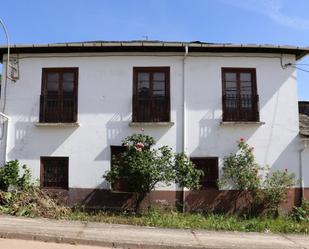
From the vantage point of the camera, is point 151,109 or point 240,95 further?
point 240,95

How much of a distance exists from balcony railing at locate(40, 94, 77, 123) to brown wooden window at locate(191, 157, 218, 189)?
4459 mm

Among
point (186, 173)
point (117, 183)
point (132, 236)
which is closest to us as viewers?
point (132, 236)

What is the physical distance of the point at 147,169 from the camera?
14398 mm

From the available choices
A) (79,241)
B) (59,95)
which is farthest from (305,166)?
(79,241)

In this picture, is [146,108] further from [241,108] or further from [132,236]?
[132,236]

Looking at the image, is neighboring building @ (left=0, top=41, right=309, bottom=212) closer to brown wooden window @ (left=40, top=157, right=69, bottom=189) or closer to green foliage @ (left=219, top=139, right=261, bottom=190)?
brown wooden window @ (left=40, top=157, right=69, bottom=189)

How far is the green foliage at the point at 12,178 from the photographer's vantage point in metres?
15.6

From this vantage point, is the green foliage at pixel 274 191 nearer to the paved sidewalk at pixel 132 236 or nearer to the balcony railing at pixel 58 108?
the paved sidewalk at pixel 132 236

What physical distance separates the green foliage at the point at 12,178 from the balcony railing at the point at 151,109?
422 cm

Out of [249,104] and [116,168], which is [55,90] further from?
[249,104]

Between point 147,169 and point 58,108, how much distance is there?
4.04 m

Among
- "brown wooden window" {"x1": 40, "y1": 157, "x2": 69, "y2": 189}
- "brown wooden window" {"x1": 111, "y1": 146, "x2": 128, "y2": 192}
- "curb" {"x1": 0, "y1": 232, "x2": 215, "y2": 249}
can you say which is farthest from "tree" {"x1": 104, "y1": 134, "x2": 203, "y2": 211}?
"curb" {"x1": 0, "y1": 232, "x2": 215, "y2": 249}

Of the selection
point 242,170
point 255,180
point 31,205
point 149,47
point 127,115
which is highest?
point 149,47

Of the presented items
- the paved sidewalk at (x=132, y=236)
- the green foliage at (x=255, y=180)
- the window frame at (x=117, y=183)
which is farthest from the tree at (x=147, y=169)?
the paved sidewalk at (x=132, y=236)
